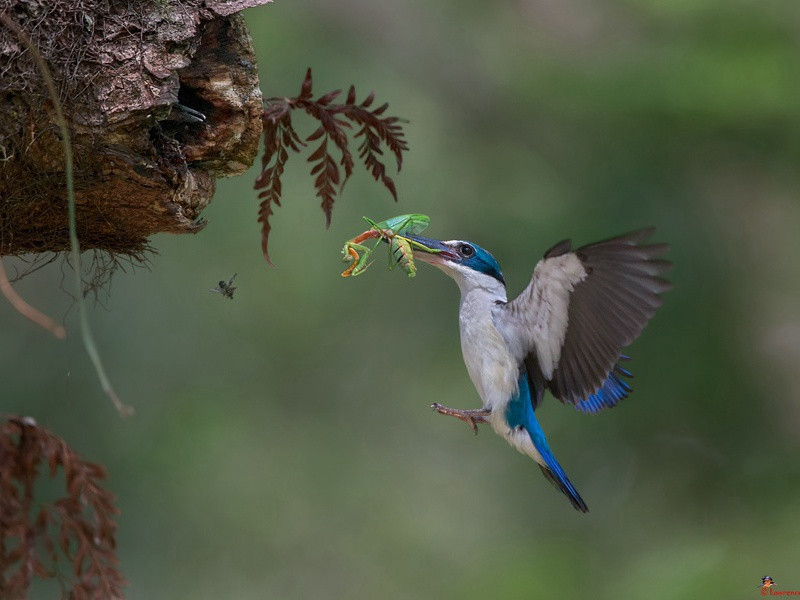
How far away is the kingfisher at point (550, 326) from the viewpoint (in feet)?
10.1

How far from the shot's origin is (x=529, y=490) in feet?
23.0

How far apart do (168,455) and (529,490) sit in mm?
2238

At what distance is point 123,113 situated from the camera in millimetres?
2293

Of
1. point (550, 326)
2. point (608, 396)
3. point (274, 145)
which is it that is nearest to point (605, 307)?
point (550, 326)

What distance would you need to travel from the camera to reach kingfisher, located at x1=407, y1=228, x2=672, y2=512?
122 inches

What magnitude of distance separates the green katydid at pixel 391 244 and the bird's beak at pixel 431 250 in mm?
18

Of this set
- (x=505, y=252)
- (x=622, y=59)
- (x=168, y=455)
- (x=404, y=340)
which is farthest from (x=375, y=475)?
(x=622, y=59)

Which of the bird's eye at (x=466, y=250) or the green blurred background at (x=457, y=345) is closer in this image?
the bird's eye at (x=466, y=250)

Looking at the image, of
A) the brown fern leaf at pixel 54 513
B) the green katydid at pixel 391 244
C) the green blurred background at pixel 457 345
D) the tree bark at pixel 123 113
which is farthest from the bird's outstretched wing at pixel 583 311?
the green blurred background at pixel 457 345

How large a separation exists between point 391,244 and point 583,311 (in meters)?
0.60

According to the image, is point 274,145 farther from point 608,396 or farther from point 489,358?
point 608,396

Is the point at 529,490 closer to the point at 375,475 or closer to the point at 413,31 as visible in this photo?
the point at 375,475

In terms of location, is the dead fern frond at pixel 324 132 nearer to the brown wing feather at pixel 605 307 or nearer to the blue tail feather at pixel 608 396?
the brown wing feather at pixel 605 307

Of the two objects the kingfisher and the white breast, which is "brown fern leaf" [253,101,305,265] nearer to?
the kingfisher
